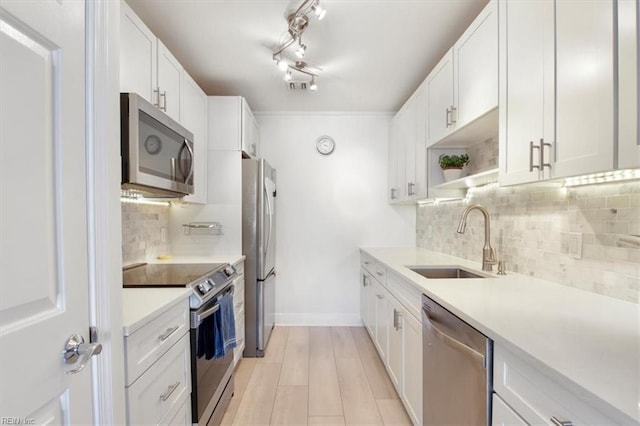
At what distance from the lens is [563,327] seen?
0.95 metres

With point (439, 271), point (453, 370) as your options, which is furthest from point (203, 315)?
point (439, 271)

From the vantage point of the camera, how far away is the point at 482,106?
1624mm

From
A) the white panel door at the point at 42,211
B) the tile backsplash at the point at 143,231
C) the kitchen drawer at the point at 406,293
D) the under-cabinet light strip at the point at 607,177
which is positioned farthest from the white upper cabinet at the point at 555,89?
the tile backsplash at the point at 143,231

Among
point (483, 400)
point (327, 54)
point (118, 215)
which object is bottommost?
point (483, 400)

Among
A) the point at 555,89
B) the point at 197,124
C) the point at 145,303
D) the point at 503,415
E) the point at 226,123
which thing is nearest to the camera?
the point at 503,415

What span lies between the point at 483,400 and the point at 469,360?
12cm

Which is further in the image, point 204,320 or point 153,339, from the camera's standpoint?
point 204,320

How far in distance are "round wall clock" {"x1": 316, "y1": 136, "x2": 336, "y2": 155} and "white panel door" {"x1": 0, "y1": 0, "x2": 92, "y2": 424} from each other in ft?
9.24

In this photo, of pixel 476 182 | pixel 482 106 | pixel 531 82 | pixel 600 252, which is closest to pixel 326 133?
pixel 476 182

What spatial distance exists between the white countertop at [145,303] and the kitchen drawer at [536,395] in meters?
1.20

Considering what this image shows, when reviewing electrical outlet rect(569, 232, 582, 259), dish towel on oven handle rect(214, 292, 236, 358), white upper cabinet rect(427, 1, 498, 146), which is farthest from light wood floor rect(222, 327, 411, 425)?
white upper cabinet rect(427, 1, 498, 146)

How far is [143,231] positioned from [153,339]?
4.54 ft

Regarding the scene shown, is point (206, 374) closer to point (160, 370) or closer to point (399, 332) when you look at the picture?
point (160, 370)

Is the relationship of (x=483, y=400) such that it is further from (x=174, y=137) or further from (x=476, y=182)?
(x=174, y=137)
